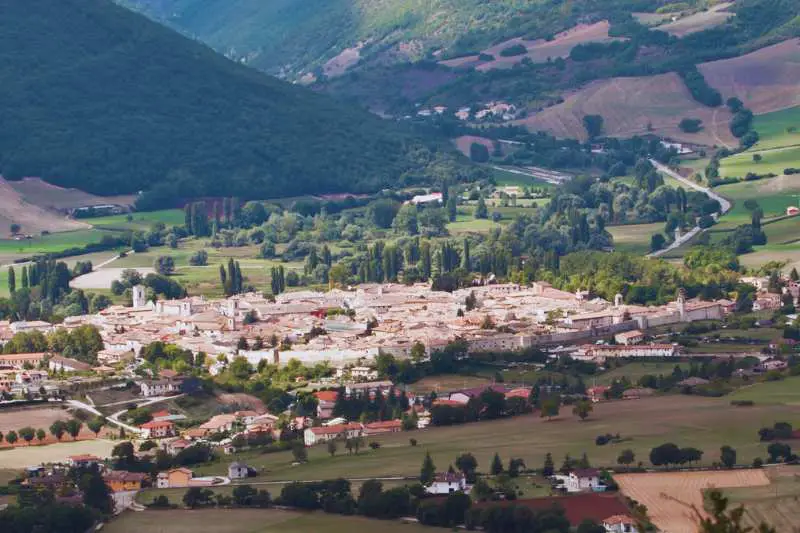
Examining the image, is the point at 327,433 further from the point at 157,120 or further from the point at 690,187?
the point at 157,120

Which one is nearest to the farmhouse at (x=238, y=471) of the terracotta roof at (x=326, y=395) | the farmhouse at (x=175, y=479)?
Answer: the farmhouse at (x=175, y=479)

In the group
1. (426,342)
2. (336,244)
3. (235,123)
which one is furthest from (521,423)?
(235,123)

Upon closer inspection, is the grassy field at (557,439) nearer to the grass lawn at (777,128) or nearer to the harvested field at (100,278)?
the harvested field at (100,278)

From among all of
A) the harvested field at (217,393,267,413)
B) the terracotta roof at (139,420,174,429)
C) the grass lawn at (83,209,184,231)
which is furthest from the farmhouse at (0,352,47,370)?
the grass lawn at (83,209,184,231)

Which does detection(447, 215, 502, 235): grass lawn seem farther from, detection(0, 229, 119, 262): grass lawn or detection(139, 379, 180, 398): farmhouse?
detection(139, 379, 180, 398): farmhouse

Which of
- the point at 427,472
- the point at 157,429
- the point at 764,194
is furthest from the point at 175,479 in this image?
the point at 764,194
